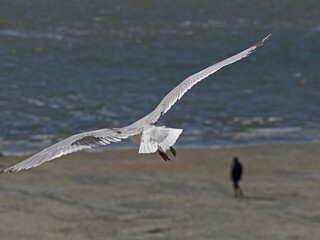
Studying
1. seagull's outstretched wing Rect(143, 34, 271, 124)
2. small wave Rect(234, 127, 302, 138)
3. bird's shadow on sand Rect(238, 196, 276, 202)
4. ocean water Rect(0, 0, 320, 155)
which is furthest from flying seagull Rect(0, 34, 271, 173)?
small wave Rect(234, 127, 302, 138)

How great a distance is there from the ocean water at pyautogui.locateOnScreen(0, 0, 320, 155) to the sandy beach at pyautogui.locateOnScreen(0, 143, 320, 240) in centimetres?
260

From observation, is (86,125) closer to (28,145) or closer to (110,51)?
(28,145)

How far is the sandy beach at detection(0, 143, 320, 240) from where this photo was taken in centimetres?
1956

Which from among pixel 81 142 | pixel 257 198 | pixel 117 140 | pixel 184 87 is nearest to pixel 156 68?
pixel 257 198

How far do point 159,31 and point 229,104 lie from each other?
52.4 feet

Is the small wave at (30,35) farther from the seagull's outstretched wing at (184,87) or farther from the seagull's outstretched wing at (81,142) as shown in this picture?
the seagull's outstretched wing at (81,142)

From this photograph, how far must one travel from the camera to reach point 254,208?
2133cm

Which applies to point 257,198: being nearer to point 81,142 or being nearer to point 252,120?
point 252,120

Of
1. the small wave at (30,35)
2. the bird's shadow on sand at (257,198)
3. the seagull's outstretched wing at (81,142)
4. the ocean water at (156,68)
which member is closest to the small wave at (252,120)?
the ocean water at (156,68)

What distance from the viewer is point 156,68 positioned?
138ft

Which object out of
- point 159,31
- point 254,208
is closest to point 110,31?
point 159,31

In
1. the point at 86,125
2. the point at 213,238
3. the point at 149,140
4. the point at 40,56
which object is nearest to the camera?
the point at 149,140

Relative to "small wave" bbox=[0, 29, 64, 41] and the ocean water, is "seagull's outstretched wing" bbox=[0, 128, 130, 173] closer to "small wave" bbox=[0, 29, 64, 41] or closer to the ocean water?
the ocean water

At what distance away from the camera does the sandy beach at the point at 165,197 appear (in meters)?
19.6
